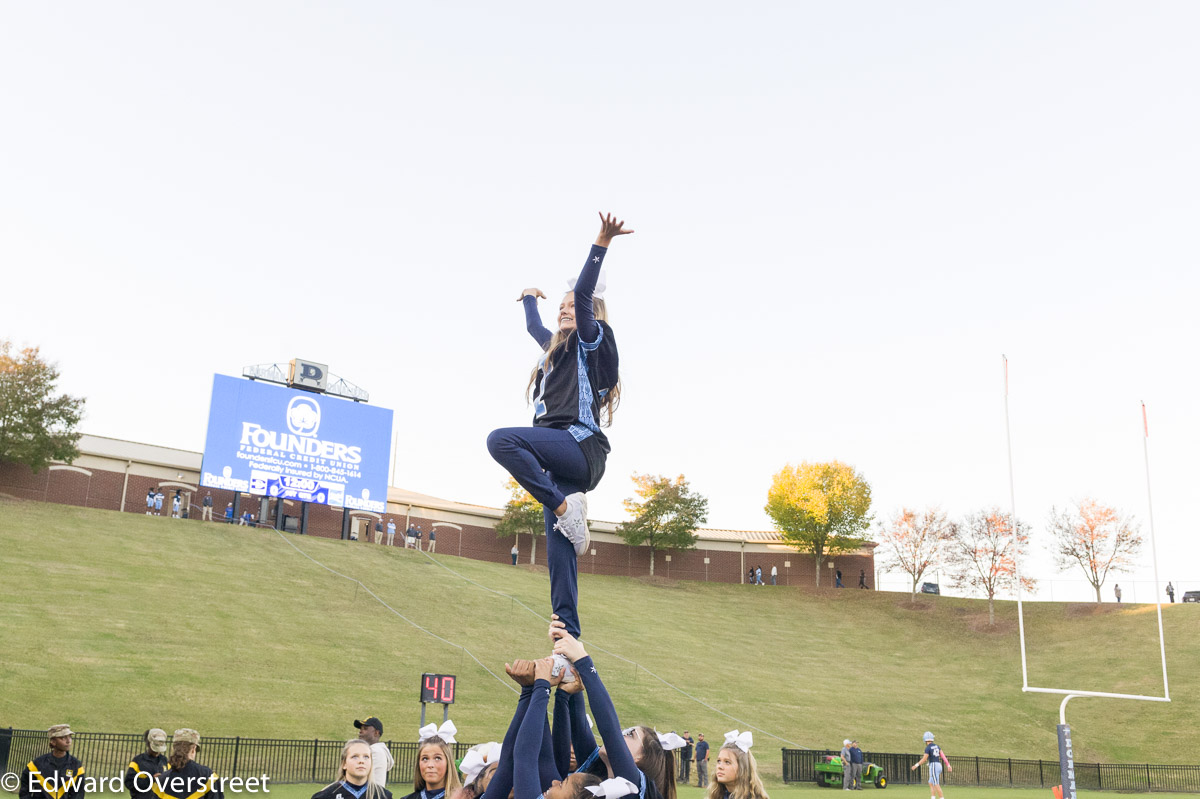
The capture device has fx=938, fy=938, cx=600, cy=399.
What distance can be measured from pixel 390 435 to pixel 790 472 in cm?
2710

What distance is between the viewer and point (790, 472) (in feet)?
204

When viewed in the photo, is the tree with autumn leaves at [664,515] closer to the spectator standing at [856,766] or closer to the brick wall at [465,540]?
the brick wall at [465,540]

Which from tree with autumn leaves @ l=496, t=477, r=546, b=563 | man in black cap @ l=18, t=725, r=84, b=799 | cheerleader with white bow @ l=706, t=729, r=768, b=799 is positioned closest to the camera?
cheerleader with white bow @ l=706, t=729, r=768, b=799

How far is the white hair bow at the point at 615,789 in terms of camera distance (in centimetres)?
397

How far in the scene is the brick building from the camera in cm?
4716

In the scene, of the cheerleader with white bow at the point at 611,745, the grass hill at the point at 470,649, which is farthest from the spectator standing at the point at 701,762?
the cheerleader with white bow at the point at 611,745

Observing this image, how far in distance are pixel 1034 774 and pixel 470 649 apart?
20180mm

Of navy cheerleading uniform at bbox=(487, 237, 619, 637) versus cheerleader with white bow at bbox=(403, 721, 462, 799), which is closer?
cheerleader with white bow at bbox=(403, 721, 462, 799)

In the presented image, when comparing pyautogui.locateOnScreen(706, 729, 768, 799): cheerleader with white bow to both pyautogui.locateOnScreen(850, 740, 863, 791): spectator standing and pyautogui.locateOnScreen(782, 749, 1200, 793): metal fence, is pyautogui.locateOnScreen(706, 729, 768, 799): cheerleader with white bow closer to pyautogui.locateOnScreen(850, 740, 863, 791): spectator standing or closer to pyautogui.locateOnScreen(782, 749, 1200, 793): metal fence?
pyautogui.locateOnScreen(850, 740, 863, 791): spectator standing

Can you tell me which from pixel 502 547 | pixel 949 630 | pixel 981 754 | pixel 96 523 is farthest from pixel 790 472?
pixel 96 523

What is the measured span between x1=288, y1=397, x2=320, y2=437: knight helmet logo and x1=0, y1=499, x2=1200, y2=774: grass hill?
540 centimetres

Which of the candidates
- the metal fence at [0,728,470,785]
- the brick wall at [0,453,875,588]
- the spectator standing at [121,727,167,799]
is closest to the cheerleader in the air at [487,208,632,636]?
the spectator standing at [121,727,167,799]

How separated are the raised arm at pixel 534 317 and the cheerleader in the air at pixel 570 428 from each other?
87mm

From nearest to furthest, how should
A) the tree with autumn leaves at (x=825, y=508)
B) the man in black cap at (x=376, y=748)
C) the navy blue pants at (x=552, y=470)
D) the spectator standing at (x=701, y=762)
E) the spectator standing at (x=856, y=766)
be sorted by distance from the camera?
the navy blue pants at (x=552, y=470) < the man in black cap at (x=376, y=748) < the spectator standing at (x=701, y=762) < the spectator standing at (x=856, y=766) < the tree with autumn leaves at (x=825, y=508)
